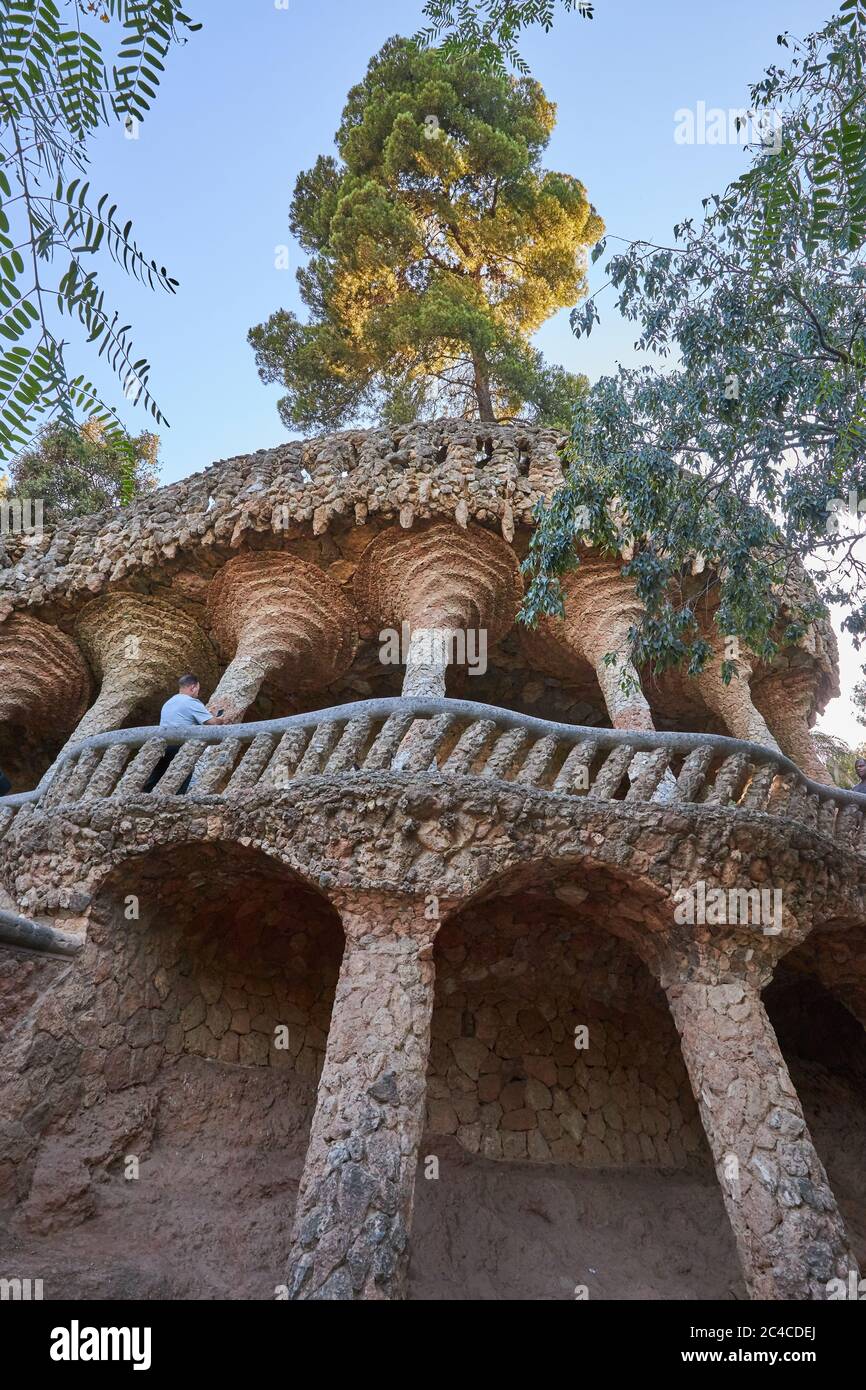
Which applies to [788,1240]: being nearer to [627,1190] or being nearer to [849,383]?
[627,1190]

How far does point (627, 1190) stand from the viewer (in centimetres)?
816

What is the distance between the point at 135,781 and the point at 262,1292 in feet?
12.4

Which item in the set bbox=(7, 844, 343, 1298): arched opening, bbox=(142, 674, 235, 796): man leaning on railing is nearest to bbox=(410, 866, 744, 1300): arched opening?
bbox=(7, 844, 343, 1298): arched opening

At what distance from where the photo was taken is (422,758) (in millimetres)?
6719

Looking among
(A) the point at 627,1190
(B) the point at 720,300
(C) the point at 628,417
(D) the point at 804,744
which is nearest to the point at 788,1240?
(A) the point at 627,1190

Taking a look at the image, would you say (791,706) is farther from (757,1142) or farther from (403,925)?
(403,925)

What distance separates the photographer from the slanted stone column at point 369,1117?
4.97 metres

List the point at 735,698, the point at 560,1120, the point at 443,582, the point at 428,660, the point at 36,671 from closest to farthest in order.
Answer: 1. the point at 560,1120
2. the point at 428,660
3. the point at 443,582
4. the point at 735,698
5. the point at 36,671

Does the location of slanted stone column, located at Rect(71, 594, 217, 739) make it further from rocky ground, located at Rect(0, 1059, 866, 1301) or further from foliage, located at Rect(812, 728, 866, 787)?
foliage, located at Rect(812, 728, 866, 787)

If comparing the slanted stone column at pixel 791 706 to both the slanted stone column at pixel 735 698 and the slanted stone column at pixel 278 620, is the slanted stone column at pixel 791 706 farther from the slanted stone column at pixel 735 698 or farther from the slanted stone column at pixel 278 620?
the slanted stone column at pixel 278 620

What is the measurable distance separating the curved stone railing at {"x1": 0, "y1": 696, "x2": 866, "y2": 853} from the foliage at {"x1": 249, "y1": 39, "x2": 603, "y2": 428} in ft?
31.9

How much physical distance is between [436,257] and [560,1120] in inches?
565

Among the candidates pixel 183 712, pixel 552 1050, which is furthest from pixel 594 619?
pixel 183 712

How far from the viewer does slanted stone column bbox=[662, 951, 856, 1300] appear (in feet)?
17.3
